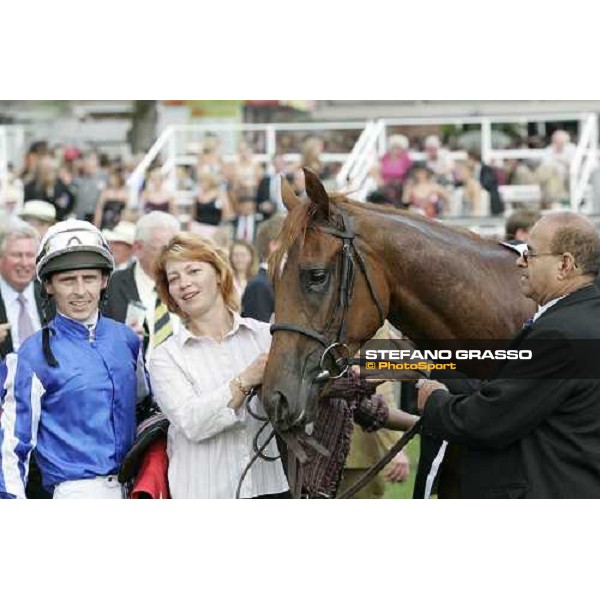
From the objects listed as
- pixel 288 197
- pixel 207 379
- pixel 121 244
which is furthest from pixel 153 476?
pixel 121 244

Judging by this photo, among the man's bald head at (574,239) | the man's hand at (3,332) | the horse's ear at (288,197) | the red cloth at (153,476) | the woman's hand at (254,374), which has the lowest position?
the red cloth at (153,476)

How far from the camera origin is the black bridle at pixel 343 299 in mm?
4461

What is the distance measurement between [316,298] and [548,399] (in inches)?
40.4

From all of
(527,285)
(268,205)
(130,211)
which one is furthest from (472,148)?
(527,285)

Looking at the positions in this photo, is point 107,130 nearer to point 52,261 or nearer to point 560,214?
point 52,261

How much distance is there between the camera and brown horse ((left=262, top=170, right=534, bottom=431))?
14.4ft

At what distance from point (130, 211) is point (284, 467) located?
566 centimetres

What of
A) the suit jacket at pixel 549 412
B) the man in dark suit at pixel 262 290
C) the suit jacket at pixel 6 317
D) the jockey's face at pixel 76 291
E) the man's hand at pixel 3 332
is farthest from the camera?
the man in dark suit at pixel 262 290

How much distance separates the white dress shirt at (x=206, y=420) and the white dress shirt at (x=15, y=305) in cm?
219

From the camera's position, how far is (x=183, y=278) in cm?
438

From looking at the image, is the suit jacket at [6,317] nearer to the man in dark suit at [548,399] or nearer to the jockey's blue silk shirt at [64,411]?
the jockey's blue silk shirt at [64,411]

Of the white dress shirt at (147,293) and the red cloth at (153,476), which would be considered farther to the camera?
the white dress shirt at (147,293)

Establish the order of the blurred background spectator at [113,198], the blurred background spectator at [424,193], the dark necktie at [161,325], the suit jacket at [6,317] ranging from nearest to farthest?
the suit jacket at [6,317], the dark necktie at [161,325], the blurred background spectator at [113,198], the blurred background spectator at [424,193]

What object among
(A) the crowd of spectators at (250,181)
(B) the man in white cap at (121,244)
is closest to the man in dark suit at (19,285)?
(B) the man in white cap at (121,244)
